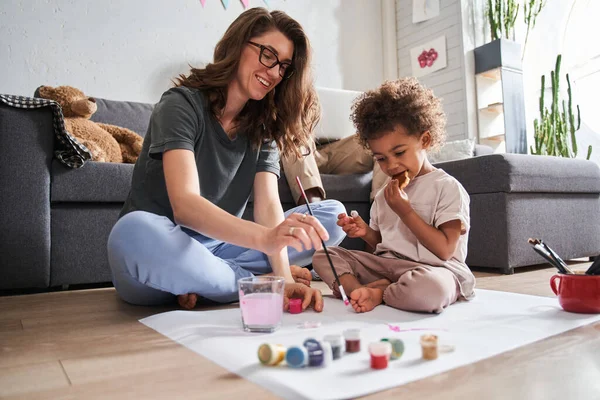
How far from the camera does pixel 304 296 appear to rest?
1.12m

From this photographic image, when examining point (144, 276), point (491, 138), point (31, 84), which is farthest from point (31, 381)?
point (491, 138)

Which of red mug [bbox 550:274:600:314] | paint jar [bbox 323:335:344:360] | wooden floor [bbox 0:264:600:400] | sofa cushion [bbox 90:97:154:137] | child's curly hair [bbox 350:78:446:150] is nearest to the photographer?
wooden floor [bbox 0:264:600:400]

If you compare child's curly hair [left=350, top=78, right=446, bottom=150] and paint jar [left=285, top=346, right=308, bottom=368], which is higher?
child's curly hair [left=350, top=78, right=446, bottom=150]

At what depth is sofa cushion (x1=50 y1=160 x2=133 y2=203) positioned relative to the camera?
1614mm

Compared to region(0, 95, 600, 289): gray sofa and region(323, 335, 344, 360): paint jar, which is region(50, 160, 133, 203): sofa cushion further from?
region(323, 335, 344, 360): paint jar

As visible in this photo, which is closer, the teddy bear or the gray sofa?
the gray sofa

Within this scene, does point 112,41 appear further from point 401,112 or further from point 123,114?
point 401,112

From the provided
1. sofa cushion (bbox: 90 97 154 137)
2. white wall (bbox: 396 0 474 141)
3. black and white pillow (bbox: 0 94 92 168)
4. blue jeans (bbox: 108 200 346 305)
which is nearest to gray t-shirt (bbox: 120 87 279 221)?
blue jeans (bbox: 108 200 346 305)

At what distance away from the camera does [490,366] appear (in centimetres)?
70

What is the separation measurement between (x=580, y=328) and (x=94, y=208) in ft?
4.96

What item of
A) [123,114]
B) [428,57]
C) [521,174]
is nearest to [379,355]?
[521,174]

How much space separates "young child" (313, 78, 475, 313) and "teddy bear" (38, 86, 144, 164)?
1121 mm

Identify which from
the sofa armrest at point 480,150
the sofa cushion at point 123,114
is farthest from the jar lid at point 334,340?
the sofa armrest at point 480,150

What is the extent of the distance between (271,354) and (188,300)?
59cm
